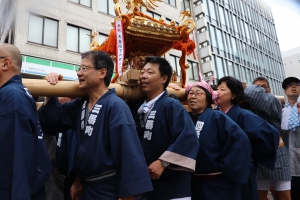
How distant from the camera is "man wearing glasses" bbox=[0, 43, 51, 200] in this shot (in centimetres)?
122

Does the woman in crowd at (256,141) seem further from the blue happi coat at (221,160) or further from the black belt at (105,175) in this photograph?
the black belt at (105,175)

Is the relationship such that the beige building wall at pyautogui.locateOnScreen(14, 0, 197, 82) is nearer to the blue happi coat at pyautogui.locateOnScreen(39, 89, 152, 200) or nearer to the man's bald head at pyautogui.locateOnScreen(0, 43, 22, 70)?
the man's bald head at pyautogui.locateOnScreen(0, 43, 22, 70)

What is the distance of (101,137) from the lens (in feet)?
5.10

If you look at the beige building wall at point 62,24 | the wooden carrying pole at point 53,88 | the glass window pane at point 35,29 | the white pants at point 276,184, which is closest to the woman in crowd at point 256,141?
the white pants at point 276,184

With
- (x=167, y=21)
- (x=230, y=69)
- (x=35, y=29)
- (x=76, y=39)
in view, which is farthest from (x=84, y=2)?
(x=230, y=69)

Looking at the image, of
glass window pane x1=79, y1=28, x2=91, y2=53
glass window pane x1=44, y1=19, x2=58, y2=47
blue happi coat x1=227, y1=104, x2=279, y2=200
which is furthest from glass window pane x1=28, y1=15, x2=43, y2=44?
blue happi coat x1=227, y1=104, x2=279, y2=200

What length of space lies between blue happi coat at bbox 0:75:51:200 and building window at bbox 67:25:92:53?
33.3 ft

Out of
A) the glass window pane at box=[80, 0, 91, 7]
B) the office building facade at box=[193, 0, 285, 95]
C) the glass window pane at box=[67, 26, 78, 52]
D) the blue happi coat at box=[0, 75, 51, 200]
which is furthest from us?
the office building facade at box=[193, 0, 285, 95]

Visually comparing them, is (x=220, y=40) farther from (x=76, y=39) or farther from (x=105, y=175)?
(x=105, y=175)

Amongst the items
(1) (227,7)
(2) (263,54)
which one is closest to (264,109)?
(1) (227,7)

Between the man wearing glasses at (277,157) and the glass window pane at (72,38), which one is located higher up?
the glass window pane at (72,38)

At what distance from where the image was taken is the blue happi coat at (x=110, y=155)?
143cm

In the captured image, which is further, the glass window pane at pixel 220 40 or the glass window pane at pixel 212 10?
the glass window pane at pixel 220 40

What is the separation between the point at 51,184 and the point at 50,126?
1.04 metres
